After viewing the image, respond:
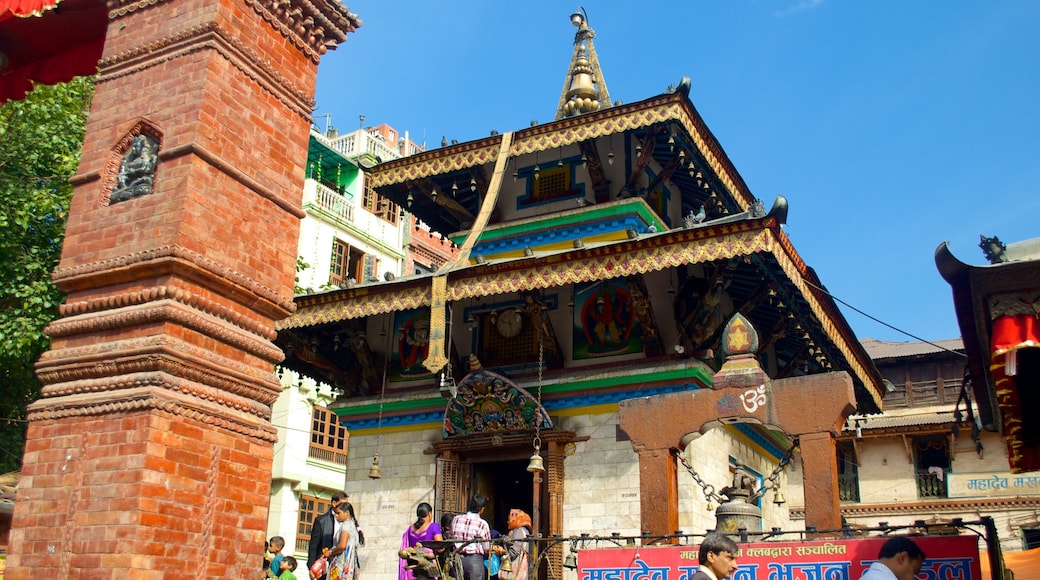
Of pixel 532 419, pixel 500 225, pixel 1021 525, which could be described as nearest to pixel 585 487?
pixel 532 419

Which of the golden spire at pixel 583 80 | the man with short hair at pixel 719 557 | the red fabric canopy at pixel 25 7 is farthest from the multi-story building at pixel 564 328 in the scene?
the man with short hair at pixel 719 557

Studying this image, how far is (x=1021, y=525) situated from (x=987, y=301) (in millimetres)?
28057

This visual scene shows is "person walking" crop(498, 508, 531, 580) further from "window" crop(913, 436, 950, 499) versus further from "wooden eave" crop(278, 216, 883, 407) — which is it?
"window" crop(913, 436, 950, 499)

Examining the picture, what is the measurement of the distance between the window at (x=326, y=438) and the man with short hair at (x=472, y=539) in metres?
23.7

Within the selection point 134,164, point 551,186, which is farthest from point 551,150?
point 134,164

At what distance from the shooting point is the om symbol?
889 centimetres

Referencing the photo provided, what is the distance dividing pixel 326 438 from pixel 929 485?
70.1 ft

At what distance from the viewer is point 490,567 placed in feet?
30.9

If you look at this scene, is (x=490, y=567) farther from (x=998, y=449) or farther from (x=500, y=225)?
(x=998, y=449)

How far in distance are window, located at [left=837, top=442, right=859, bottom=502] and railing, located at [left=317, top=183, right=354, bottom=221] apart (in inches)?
811

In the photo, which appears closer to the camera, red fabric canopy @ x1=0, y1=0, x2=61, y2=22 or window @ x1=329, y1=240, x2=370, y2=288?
red fabric canopy @ x1=0, y1=0, x2=61, y2=22

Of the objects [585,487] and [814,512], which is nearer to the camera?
[814,512]

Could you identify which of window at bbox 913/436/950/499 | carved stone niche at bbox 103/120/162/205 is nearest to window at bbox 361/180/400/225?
window at bbox 913/436/950/499

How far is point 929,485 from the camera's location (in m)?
32.8
